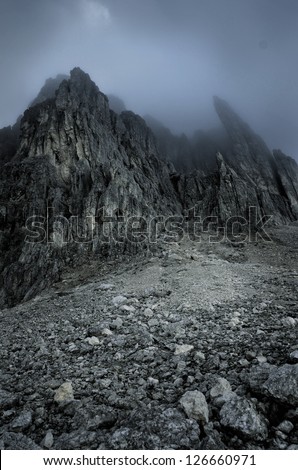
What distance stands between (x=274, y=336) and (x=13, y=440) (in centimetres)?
535

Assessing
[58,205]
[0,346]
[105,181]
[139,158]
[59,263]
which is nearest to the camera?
[0,346]

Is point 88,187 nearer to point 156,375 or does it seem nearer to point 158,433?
point 156,375

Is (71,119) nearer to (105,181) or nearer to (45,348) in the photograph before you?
(105,181)

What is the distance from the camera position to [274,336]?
20.1 ft

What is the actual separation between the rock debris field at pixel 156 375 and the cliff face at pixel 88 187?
18.3 metres

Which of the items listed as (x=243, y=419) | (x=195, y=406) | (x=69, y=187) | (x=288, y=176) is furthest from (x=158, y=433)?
(x=288, y=176)

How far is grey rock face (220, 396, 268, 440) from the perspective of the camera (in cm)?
350

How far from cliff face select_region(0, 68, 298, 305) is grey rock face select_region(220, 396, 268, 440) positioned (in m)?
23.4

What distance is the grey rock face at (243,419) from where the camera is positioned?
3496 millimetres

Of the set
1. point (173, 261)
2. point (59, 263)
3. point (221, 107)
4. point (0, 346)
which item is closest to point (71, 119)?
point (59, 263)

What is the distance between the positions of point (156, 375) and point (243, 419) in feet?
6.47

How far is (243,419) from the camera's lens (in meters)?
3.69

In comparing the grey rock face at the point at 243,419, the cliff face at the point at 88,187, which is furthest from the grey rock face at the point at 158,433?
the cliff face at the point at 88,187

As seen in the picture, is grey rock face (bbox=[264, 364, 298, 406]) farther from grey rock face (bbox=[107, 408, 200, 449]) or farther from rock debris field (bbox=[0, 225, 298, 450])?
grey rock face (bbox=[107, 408, 200, 449])
